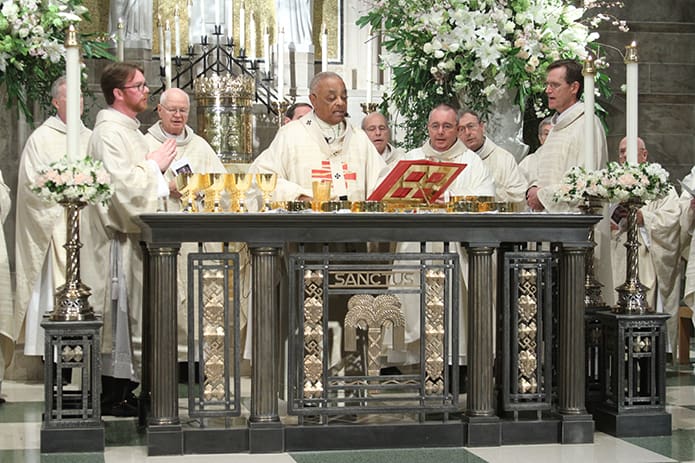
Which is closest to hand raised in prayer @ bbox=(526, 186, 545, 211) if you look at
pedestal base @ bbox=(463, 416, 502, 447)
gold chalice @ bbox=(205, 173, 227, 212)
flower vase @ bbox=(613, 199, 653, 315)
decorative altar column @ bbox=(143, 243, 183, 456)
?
flower vase @ bbox=(613, 199, 653, 315)

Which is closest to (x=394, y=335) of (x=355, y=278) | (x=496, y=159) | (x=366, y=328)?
(x=366, y=328)

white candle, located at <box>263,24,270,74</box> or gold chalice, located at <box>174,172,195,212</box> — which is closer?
gold chalice, located at <box>174,172,195,212</box>

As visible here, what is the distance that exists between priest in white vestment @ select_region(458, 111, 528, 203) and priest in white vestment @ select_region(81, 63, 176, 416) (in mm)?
2237

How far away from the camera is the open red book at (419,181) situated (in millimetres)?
5910

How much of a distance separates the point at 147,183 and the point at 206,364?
1.11 metres

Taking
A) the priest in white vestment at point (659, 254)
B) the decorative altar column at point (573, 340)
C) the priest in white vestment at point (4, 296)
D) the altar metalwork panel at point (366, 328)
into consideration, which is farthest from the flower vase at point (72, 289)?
the priest in white vestment at point (659, 254)

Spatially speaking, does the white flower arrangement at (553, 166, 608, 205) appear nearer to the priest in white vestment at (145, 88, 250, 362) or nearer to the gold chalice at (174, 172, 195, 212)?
the gold chalice at (174, 172, 195, 212)

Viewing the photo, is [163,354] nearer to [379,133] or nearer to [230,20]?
[379,133]

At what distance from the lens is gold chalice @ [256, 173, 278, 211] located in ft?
19.1

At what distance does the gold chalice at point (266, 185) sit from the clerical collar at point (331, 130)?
4.08 feet

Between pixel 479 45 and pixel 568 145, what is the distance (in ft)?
3.19

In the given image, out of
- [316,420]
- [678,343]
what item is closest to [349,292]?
[316,420]

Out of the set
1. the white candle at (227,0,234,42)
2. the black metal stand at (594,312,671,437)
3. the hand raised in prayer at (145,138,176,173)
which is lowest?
the black metal stand at (594,312,671,437)

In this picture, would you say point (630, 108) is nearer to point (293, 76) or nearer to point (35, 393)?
point (35, 393)
